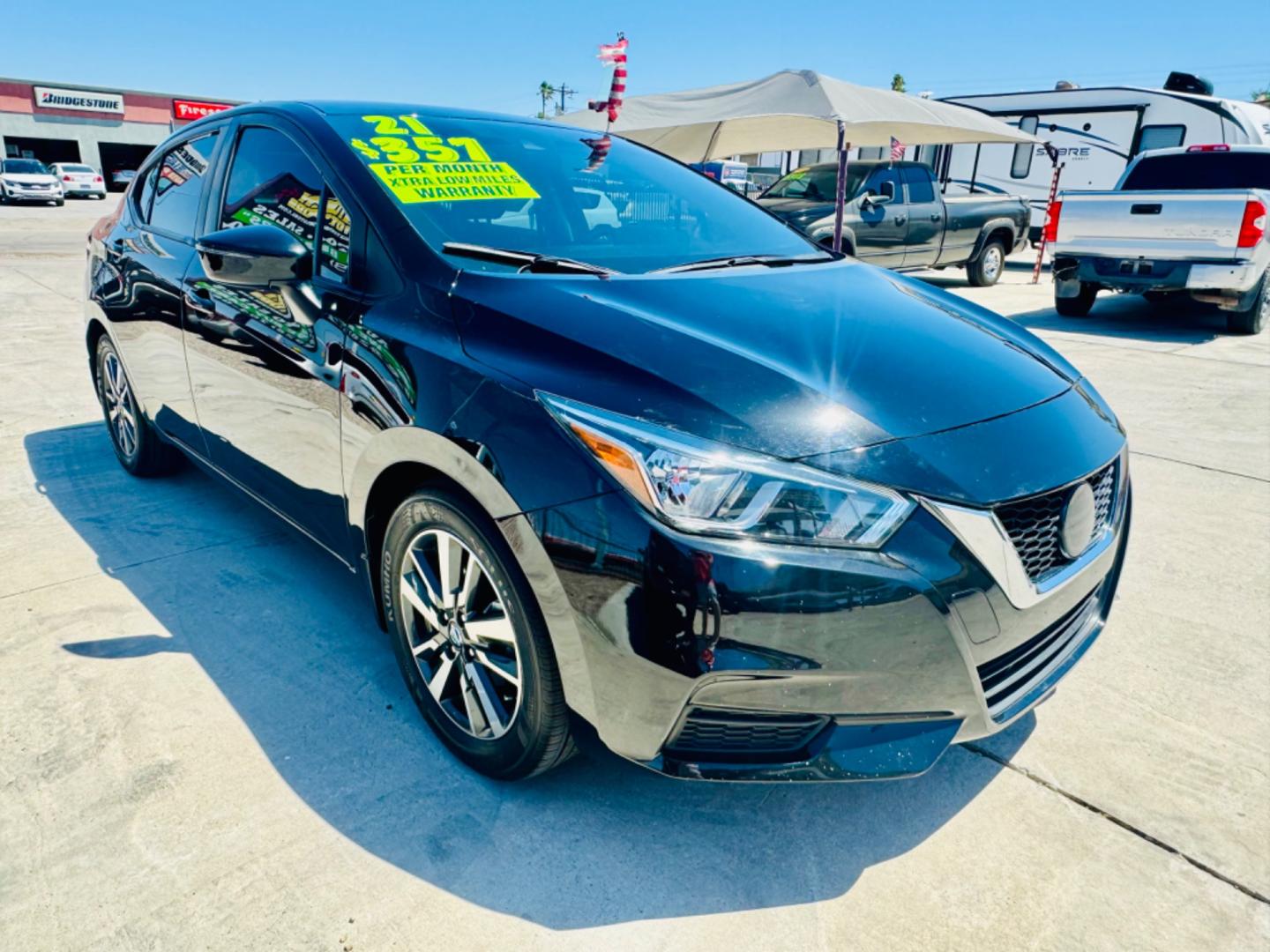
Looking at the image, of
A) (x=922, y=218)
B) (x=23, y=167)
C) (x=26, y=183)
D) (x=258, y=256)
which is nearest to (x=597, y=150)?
(x=258, y=256)

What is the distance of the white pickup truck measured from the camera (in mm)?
8070

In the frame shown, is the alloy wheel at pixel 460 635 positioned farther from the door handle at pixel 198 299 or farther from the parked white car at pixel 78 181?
→ the parked white car at pixel 78 181

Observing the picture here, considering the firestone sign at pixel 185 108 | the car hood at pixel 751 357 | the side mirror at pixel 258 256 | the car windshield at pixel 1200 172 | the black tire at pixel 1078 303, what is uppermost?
the firestone sign at pixel 185 108

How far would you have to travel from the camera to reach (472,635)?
80.6 inches

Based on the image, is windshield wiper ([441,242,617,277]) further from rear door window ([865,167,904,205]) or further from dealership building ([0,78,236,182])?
Answer: dealership building ([0,78,236,182])

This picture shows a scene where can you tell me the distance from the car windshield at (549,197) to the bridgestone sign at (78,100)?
51393 millimetres

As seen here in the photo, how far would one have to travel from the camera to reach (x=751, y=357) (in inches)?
74.7

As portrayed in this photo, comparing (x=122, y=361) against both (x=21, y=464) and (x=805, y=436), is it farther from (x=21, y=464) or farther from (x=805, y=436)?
(x=805, y=436)

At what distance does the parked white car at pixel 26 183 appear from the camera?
28953 mm

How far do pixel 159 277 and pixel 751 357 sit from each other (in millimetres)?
2608

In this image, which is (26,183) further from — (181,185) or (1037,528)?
(1037,528)

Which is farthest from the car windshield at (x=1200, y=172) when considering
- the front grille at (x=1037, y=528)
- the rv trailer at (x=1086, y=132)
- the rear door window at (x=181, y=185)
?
the rear door window at (x=181, y=185)

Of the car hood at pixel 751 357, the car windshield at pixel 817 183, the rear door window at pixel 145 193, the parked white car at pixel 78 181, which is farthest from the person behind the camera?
the parked white car at pixel 78 181

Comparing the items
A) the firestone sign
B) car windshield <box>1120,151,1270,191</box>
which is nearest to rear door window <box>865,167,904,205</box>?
car windshield <box>1120,151,1270,191</box>
